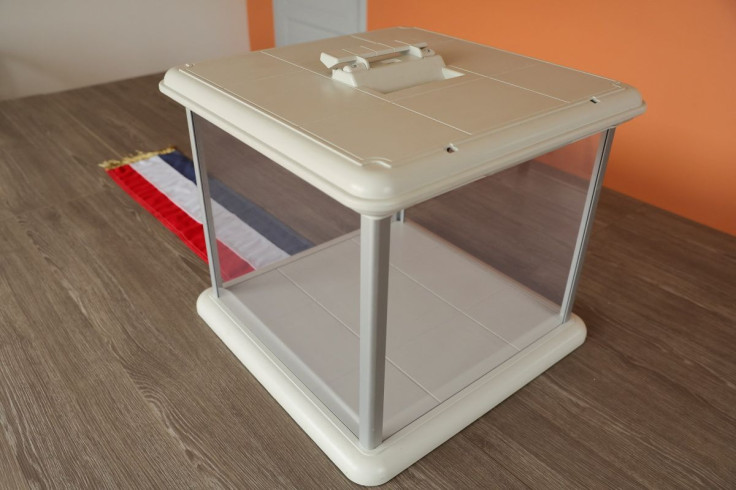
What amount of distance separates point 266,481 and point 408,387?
0.32m

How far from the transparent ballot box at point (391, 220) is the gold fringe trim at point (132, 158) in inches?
32.9

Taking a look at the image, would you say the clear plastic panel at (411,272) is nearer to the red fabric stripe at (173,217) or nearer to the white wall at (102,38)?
the red fabric stripe at (173,217)

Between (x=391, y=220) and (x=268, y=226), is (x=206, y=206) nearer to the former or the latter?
(x=268, y=226)

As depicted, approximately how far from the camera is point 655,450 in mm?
1120

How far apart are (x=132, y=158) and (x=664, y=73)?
1.91m

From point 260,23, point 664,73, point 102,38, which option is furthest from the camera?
point 260,23

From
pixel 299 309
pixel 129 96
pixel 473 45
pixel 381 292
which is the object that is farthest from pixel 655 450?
pixel 129 96

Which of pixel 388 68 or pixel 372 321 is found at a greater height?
pixel 388 68

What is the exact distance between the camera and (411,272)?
1.51 m

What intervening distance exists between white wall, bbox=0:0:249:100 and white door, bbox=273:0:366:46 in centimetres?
43

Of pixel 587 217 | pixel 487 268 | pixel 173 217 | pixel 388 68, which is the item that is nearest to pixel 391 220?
pixel 388 68

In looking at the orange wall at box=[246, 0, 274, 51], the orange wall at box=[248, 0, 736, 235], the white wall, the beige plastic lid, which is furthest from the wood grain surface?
the orange wall at box=[246, 0, 274, 51]

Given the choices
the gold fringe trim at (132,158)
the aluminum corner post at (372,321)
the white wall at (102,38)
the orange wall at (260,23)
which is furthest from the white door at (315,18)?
the aluminum corner post at (372,321)

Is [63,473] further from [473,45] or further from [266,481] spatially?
[473,45]
